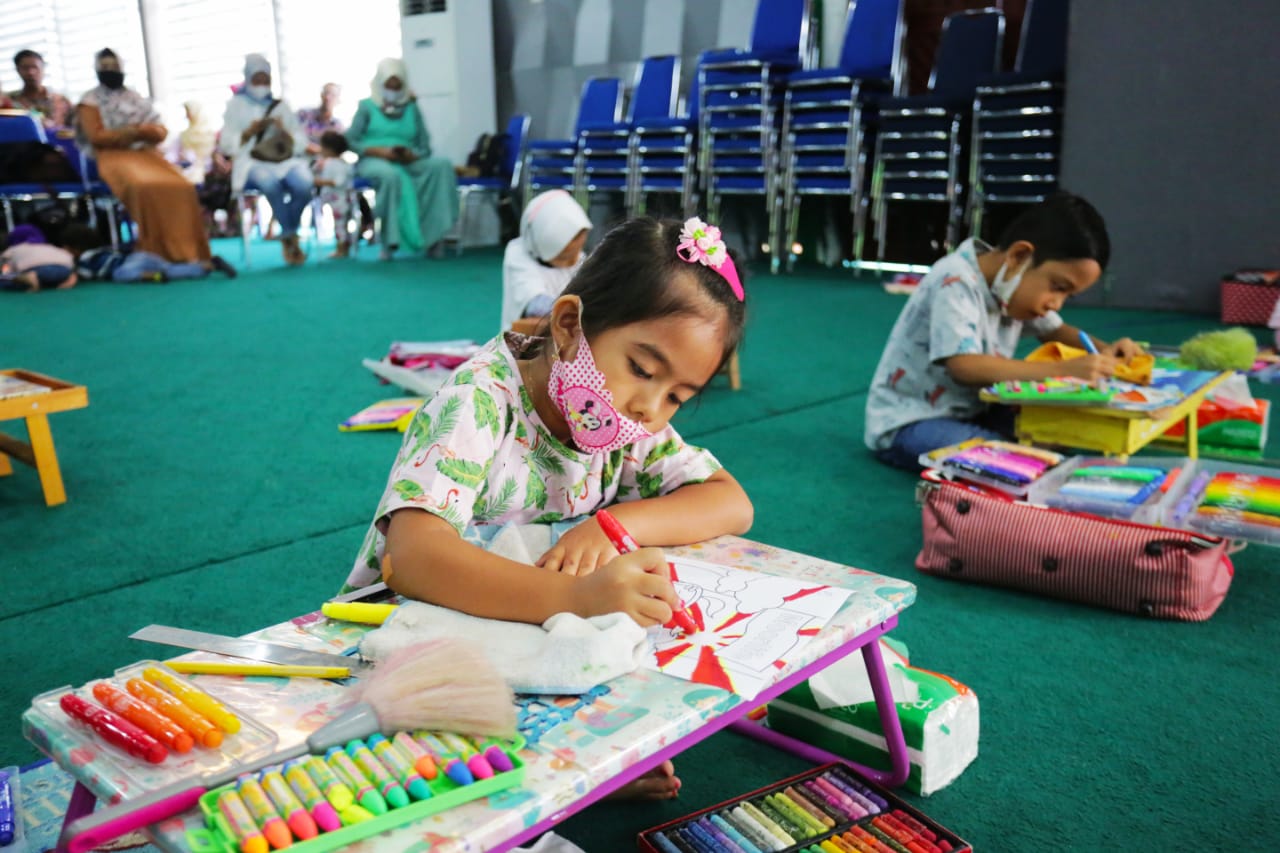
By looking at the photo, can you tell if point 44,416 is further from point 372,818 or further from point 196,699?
point 372,818

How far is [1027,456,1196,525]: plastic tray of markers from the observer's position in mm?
1959

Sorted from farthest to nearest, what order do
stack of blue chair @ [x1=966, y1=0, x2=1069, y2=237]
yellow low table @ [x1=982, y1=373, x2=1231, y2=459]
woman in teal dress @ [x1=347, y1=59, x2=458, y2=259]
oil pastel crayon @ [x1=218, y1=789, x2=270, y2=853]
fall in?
woman in teal dress @ [x1=347, y1=59, x2=458, y2=259], stack of blue chair @ [x1=966, y1=0, x2=1069, y2=237], yellow low table @ [x1=982, y1=373, x2=1231, y2=459], oil pastel crayon @ [x1=218, y1=789, x2=270, y2=853]

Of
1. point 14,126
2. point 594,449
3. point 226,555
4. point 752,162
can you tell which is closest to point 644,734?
point 594,449

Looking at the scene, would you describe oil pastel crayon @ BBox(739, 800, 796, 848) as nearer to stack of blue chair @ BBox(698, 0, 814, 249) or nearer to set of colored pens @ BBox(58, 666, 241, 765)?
set of colored pens @ BBox(58, 666, 241, 765)

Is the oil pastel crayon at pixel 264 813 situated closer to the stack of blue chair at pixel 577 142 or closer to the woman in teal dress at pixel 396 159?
the stack of blue chair at pixel 577 142

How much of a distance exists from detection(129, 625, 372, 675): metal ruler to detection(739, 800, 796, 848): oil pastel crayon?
474 millimetres

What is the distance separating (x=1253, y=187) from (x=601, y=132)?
4.08 m

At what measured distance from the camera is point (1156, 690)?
1.54m

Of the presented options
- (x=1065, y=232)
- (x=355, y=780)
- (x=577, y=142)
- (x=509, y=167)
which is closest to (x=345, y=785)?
(x=355, y=780)

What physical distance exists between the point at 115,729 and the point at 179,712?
0.04m

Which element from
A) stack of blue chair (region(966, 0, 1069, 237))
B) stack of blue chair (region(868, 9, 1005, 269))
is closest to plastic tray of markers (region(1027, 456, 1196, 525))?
stack of blue chair (region(966, 0, 1069, 237))

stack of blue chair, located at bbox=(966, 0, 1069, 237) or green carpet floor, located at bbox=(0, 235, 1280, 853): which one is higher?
stack of blue chair, located at bbox=(966, 0, 1069, 237)

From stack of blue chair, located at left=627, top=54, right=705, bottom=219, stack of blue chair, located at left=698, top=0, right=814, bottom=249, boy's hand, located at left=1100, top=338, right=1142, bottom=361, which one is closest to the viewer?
boy's hand, located at left=1100, top=338, right=1142, bottom=361

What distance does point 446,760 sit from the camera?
72 centimetres
